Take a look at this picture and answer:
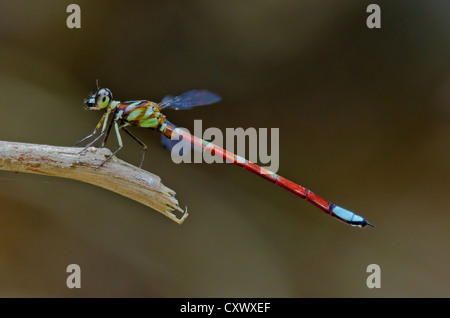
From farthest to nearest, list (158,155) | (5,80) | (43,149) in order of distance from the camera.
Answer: (158,155) → (5,80) → (43,149)

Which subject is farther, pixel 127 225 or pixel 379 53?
pixel 127 225

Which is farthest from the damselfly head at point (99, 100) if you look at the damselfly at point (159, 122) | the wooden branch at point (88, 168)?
the wooden branch at point (88, 168)

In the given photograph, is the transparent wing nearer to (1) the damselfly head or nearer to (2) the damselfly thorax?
(2) the damselfly thorax

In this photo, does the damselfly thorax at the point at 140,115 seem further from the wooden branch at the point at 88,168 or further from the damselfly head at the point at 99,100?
the wooden branch at the point at 88,168

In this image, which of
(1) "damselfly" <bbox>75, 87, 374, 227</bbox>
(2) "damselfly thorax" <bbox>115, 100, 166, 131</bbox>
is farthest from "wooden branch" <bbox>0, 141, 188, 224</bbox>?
(2) "damselfly thorax" <bbox>115, 100, 166, 131</bbox>

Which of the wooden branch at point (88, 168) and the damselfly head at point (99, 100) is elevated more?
the damselfly head at point (99, 100)

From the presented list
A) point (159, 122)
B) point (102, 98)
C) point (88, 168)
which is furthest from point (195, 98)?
point (88, 168)

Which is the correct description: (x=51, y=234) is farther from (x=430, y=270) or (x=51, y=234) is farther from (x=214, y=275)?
(x=430, y=270)

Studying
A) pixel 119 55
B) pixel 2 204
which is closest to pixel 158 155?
pixel 119 55
